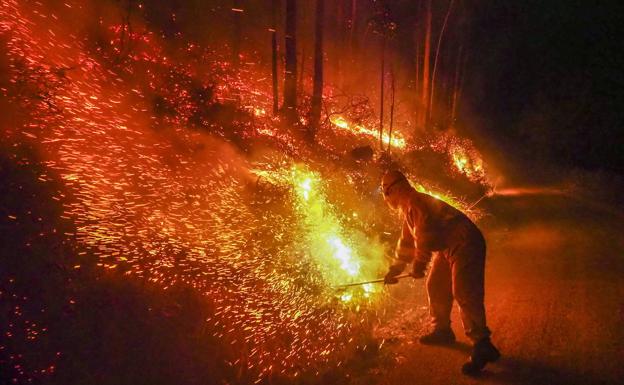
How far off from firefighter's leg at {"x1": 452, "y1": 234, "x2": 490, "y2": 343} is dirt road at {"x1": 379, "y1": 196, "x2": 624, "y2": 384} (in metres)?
0.44

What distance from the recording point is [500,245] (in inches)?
413

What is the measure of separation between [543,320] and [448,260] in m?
1.72

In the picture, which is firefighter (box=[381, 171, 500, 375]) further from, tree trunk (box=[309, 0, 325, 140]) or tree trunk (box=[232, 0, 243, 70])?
tree trunk (box=[232, 0, 243, 70])

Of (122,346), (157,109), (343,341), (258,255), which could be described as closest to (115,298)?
(122,346)

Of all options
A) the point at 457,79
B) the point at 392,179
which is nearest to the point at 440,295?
the point at 392,179

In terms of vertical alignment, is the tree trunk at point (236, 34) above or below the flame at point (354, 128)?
above

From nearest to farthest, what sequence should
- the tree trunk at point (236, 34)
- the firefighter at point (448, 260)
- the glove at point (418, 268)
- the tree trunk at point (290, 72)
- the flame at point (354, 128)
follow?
1. the firefighter at point (448, 260)
2. the glove at point (418, 268)
3. the tree trunk at point (290, 72)
4. the tree trunk at point (236, 34)
5. the flame at point (354, 128)

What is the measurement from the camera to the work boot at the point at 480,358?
14.5 feet

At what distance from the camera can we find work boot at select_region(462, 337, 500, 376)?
174 inches

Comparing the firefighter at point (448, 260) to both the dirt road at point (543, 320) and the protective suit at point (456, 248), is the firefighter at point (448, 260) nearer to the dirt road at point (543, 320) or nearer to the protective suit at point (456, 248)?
the protective suit at point (456, 248)

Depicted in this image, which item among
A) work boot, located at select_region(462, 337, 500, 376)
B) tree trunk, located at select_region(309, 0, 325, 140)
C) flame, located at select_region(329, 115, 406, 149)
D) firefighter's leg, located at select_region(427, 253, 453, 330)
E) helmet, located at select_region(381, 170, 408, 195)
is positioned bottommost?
work boot, located at select_region(462, 337, 500, 376)

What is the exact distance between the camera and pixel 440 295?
5.25 m

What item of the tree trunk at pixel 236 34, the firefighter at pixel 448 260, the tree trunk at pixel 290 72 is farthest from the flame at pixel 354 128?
the firefighter at pixel 448 260

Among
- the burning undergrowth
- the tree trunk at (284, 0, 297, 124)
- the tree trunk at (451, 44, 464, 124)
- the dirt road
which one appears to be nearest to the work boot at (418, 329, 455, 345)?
the dirt road
